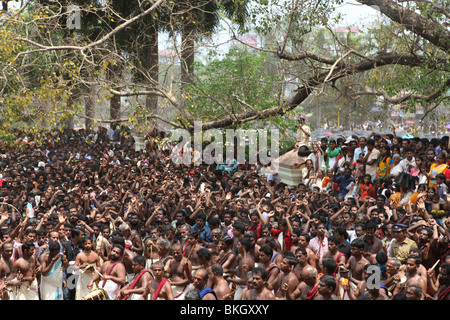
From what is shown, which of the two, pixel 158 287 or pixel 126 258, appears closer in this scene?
pixel 158 287

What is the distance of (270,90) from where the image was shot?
14469 millimetres

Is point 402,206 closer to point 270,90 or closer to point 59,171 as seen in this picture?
point 270,90

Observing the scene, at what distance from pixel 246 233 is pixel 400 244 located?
7.20 ft

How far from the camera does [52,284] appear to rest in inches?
335

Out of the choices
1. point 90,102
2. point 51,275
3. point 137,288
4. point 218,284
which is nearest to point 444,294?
point 218,284

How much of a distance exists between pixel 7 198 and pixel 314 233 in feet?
25.1

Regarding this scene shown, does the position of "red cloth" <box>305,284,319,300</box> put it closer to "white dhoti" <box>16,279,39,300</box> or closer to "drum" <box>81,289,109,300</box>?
"drum" <box>81,289,109,300</box>

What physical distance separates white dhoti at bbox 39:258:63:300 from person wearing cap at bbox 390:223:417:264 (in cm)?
490

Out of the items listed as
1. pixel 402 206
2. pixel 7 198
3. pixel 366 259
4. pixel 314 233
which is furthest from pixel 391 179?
pixel 7 198

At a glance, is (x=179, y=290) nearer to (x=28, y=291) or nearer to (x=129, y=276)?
(x=129, y=276)

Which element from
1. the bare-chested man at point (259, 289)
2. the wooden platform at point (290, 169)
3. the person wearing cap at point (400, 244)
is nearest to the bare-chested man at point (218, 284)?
Answer: the bare-chested man at point (259, 289)
